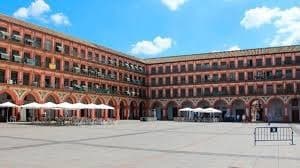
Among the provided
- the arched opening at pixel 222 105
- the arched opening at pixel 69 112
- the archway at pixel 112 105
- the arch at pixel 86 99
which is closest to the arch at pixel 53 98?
the arched opening at pixel 69 112

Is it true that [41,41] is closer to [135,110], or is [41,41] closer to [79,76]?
[79,76]

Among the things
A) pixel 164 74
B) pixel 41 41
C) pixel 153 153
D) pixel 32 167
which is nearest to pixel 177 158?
pixel 153 153

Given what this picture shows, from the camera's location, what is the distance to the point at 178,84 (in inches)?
3282

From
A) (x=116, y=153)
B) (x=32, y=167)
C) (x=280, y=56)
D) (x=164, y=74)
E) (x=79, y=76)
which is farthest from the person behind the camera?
(x=164, y=74)

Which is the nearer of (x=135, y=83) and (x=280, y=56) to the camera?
(x=280, y=56)

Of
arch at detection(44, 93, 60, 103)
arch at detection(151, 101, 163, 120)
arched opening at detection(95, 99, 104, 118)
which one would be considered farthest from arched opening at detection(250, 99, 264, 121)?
arch at detection(44, 93, 60, 103)

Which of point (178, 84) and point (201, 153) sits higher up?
point (178, 84)

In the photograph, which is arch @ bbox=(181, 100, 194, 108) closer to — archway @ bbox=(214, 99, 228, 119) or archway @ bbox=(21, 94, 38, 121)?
archway @ bbox=(214, 99, 228, 119)

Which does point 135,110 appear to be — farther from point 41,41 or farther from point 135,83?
point 41,41

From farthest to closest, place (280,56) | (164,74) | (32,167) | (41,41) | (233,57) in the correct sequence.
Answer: (164,74) → (233,57) → (280,56) → (41,41) → (32,167)

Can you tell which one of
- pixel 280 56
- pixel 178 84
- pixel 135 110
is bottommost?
pixel 135 110

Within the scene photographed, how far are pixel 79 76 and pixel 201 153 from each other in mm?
50712

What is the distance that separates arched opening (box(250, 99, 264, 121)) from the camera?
249 ft

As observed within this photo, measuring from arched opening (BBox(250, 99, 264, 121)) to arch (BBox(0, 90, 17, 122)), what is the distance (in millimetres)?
46472
